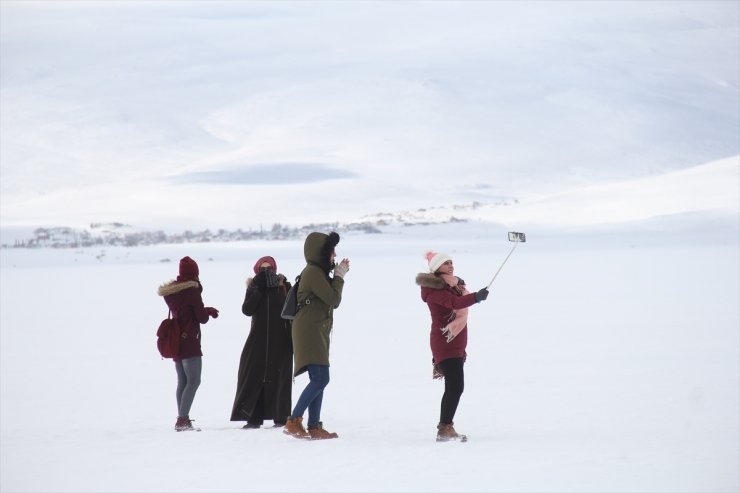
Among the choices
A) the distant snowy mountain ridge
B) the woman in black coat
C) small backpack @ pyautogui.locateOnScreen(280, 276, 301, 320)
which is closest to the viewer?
small backpack @ pyautogui.locateOnScreen(280, 276, 301, 320)

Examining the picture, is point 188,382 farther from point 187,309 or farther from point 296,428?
point 296,428

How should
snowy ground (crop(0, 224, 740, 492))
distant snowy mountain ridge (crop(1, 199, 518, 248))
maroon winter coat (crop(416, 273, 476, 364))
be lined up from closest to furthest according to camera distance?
snowy ground (crop(0, 224, 740, 492))
maroon winter coat (crop(416, 273, 476, 364))
distant snowy mountain ridge (crop(1, 199, 518, 248))

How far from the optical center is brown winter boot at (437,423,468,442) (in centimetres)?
727

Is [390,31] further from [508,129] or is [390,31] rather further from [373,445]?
[373,445]

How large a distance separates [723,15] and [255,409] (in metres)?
126

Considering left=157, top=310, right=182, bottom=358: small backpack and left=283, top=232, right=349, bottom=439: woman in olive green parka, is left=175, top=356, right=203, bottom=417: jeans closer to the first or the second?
left=157, top=310, right=182, bottom=358: small backpack

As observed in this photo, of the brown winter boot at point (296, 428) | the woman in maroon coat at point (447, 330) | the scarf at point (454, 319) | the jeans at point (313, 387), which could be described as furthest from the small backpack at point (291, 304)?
the scarf at point (454, 319)

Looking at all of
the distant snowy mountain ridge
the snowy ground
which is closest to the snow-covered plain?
the snowy ground

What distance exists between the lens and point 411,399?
30.2 feet

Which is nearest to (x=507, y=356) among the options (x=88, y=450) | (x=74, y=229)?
(x=88, y=450)

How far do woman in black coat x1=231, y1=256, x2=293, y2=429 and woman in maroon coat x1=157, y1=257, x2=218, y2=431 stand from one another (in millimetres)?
282

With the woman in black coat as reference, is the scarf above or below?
above

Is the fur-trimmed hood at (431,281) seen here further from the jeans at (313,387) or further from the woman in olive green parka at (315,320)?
the jeans at (313,387)

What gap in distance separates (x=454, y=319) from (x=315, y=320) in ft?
2.44
